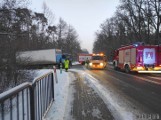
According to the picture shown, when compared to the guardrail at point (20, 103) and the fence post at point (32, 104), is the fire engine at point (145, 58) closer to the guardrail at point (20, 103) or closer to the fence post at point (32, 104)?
the guardrail at point (20, 103)

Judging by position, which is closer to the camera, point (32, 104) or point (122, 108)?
point (32, 104)

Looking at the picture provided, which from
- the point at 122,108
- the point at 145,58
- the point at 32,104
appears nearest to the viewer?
the point at 32,104

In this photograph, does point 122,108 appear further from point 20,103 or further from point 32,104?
point 20,103

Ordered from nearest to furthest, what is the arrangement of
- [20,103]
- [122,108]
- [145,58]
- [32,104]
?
[20,103], [32,104], [122,108], [145,58]

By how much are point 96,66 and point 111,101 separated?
31.9m

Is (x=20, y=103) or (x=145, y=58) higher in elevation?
(x=145, y=58)

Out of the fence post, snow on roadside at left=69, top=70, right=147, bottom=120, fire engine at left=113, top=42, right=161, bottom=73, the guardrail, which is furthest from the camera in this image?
fire engine at left=113, top=42, right=161, bottom=73

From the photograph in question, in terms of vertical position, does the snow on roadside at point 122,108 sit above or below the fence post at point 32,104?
below

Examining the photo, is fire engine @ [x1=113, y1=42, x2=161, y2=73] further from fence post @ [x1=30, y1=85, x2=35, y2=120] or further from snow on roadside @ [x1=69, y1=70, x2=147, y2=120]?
fence post @ [x1=30, y1=85, x2=35, y2=120]

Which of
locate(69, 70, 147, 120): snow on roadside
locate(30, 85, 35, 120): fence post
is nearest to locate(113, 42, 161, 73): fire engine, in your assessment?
locate(69, 70, 147, 120): snow on roadside

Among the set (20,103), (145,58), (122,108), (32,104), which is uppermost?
(145,58)

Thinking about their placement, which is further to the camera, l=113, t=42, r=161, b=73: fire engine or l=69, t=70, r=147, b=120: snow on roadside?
l=113, t=42, r=161, b=73: fire engine

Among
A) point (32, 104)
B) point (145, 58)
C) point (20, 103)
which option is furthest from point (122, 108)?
point (145, 58)

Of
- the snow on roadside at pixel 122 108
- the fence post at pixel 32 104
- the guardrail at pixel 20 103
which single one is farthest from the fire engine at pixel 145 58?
the fence post at pixel 32 104
